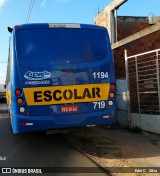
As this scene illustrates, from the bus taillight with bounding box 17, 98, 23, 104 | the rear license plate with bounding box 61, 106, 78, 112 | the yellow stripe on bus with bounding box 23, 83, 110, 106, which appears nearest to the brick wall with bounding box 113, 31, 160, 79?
the yellow stripe on bus with bounding box 23, 83, 110, 106

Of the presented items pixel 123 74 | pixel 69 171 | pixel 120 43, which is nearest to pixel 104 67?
pixel 69 171

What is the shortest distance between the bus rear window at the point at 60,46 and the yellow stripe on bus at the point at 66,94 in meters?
0.65

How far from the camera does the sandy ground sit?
24.7ft

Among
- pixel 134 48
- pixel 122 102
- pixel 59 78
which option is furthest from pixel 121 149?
pixel 134 48

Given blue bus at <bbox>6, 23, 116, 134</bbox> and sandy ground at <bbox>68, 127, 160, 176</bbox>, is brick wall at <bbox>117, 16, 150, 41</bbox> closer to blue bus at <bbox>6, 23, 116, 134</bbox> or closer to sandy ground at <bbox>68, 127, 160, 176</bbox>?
sandy ground at <bbox>68, 127, 160, 176</bbox>

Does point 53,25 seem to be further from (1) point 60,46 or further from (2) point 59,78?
(2) point 59,78

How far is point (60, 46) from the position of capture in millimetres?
9344

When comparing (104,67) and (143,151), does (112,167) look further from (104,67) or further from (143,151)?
(104,67)

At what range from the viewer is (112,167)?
7.58 m

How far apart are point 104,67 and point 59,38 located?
4.46 ft

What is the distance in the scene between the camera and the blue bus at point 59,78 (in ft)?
29.1

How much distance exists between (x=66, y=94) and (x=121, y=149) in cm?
196

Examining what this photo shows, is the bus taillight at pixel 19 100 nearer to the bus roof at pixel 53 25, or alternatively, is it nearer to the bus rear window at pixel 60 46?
the bus rear window at pixel 60 46

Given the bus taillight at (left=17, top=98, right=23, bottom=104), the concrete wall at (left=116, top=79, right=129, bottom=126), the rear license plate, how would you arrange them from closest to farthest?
the bus taillight at (left=17, top=98, right=23, bottom=104), the rear license plate, the concrete wall at (left=116, top=79, right=129, bottom=126)
